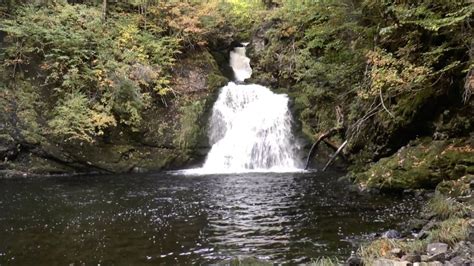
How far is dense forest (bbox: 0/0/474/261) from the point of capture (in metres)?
10.4

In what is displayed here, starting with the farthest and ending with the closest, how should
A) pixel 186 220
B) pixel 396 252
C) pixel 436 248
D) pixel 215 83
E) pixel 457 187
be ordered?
pixel 215 83 → pixel 186 220 → pixel 457 187 → pixel 396 252 → pixel 436 248

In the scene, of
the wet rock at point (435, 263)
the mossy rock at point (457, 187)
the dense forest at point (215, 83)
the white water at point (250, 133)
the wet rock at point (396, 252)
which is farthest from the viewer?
the white water at point (250, 133)

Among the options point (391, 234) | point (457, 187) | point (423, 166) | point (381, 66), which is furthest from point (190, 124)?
point (391, 234)

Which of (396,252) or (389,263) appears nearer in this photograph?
(389,263)

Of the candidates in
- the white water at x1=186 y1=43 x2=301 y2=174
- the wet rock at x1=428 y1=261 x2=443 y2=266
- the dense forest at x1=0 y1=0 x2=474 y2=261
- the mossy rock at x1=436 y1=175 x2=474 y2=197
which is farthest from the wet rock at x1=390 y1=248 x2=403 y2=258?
the white water at x1=186 y1=43 x2=301 y2=174

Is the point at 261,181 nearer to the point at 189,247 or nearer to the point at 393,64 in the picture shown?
the point at 393,64

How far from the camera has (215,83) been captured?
20.5 meters

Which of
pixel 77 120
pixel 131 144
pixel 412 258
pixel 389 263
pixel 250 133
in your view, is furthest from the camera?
pixel 250 133

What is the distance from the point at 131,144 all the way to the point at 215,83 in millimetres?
5269

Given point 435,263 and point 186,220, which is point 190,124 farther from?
point 435,263

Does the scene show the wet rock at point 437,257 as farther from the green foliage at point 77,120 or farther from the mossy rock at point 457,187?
the green foliage at point 77,120

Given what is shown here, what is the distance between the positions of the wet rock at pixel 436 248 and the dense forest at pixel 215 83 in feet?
7.34

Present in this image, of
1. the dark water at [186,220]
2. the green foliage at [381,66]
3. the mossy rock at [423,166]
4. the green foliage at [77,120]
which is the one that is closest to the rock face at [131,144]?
the green foliage at [77,120]

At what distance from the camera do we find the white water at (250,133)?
17172mm
